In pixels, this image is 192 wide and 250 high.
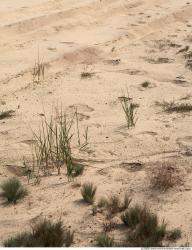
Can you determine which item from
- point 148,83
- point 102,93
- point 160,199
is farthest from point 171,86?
point 160,199

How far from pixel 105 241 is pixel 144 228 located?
0.33 metres

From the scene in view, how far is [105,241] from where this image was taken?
11.6 ft

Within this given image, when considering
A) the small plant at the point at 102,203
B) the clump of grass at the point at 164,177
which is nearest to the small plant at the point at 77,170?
the small plant at the point at 102,203

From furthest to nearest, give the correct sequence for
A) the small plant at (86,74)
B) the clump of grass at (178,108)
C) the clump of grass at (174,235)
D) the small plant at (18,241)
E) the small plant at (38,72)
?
the small plant at (86,74)
the small plant at (38,72)
the clump of grass at (178,108)
the clump of grass at (174,235)
the small plant at (18,241)

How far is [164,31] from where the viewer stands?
920 centimetres

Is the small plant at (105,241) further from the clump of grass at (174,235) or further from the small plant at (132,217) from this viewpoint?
the clump of grass at (174,235)

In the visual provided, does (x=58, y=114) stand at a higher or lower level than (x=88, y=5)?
lower

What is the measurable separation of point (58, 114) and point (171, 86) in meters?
1.80

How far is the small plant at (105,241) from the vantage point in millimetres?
3520

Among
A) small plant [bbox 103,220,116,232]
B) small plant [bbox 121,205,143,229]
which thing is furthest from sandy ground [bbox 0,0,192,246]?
small plant [bbox 121,205,143,229]

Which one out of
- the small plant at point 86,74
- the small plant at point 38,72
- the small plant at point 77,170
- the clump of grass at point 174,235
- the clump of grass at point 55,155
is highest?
the small plant at point 38,72

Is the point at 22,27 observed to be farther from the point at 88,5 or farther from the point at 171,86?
the point at 171,86

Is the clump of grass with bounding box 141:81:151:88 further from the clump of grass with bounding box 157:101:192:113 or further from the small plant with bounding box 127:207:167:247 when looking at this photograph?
the small plant with bounding box 127:207:167:247

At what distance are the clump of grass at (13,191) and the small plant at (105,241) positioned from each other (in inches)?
33.6
